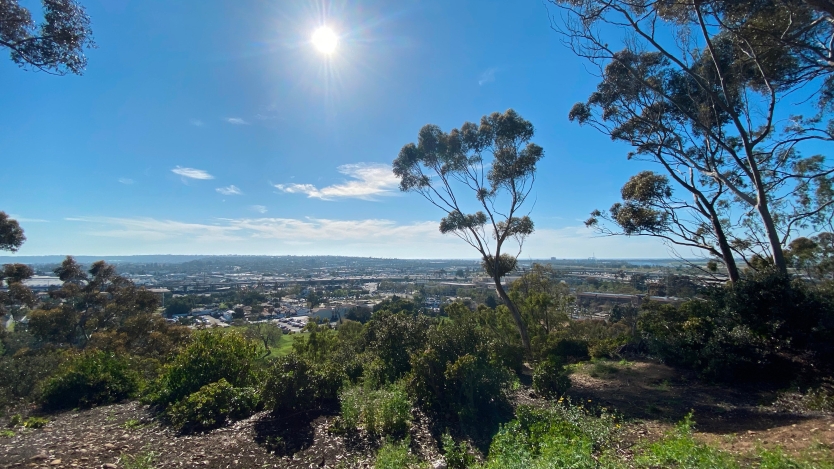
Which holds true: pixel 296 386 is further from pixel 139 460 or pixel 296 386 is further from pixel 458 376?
pixel 458 376

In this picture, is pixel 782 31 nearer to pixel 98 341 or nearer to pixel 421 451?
pixel 421 451

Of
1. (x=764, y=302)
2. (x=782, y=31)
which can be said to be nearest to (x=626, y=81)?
(x=782, y=31)

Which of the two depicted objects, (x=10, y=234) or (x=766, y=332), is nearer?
(x=766, y=332)

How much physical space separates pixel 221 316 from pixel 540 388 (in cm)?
3895

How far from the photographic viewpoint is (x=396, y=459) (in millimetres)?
3861

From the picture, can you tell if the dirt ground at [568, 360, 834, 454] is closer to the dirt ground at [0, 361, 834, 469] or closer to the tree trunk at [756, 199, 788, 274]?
the dirt ground at [0, 361, 834, 469]

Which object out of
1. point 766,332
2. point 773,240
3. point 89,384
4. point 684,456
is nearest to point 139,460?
point 89,384

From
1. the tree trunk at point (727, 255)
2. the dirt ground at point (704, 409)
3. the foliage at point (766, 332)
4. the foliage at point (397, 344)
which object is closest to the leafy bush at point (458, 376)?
the foliage at point (397, 344)

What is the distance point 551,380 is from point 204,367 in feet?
22.6

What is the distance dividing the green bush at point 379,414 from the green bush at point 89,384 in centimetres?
569

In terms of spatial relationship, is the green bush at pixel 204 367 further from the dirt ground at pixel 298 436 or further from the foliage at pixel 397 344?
the foliage at pixel 397 344

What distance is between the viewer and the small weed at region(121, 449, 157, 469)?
3775mm

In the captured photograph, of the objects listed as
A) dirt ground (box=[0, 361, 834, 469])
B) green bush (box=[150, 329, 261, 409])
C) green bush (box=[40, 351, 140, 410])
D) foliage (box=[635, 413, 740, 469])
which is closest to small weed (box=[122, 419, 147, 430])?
dirt ground (box=[0, 361, 834, 469])

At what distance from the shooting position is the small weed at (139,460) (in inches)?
149
